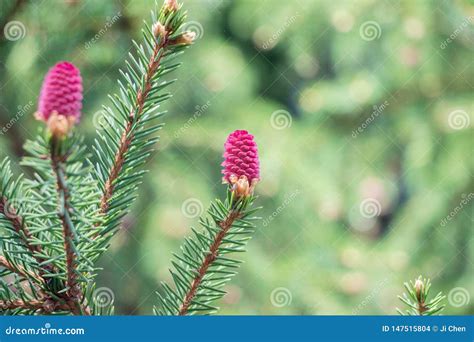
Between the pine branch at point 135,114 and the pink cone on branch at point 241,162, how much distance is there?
56mm

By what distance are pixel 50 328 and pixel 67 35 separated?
2.53 feet

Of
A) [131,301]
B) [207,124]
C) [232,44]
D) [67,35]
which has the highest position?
[232,44]

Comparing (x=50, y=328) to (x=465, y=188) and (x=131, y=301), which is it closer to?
(x=131, y=301)

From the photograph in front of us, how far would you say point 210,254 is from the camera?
42cm

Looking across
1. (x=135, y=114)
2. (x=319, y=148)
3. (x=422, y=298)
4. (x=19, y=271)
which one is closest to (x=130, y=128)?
(x=135, y=114)

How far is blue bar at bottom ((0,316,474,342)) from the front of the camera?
18.9 inches

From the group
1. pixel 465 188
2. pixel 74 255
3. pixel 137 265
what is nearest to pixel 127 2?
pixel 137 265

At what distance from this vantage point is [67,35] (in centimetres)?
114

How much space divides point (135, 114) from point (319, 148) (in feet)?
4.52

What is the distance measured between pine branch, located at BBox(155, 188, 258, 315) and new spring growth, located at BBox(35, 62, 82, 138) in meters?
0.11

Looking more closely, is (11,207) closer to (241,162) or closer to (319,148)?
(241,162)

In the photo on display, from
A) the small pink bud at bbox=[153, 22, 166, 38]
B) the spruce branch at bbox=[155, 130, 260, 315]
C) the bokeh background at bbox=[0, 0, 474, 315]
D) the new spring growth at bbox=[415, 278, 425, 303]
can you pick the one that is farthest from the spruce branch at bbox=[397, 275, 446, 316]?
the bokeh background at bbox=[0, 0, 474, 315]

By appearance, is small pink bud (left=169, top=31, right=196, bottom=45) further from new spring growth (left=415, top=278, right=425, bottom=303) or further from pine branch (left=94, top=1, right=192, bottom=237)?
new spring growth (left=415, top=278, right=425, bottom=303)

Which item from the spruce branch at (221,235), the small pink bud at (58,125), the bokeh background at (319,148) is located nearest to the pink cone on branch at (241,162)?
the spruce branch at (221,235)
